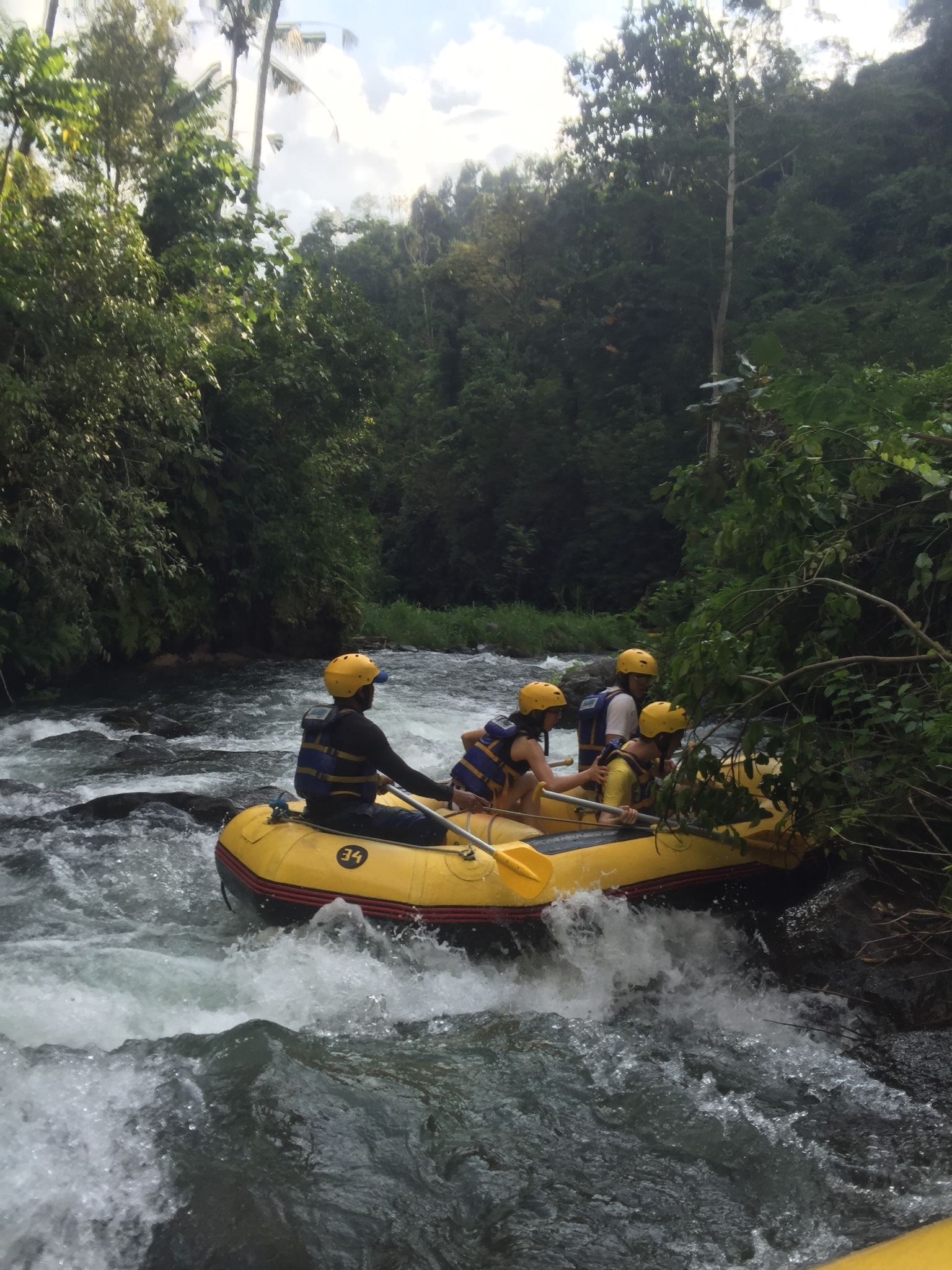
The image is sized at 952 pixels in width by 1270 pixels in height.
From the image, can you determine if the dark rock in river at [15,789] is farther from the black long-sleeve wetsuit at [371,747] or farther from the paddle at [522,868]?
the paddle at [522,868]

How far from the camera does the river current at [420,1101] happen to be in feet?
9.81

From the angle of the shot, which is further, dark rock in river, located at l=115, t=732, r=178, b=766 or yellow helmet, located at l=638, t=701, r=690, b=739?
dark rock in river, located at l=115, t=732, r=178, b=766

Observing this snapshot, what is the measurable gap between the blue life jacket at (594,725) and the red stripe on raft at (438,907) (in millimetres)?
1002

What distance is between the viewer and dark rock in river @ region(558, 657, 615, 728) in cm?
1166

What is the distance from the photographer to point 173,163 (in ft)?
46.9

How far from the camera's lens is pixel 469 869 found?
4758 mm

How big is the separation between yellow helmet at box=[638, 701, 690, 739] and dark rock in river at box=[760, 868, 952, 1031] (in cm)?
103

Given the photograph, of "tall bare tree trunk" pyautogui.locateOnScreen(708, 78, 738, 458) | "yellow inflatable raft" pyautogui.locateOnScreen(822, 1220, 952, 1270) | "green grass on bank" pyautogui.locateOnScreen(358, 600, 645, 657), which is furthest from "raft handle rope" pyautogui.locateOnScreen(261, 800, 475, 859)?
"tall bare tree trunk" pyautogui.locateOnScreen(708, 78, 738, 458)

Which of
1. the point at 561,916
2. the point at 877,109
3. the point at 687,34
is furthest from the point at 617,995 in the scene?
the point at 877,109

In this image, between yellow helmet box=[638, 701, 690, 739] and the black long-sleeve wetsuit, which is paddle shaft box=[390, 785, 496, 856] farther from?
yellow helmet box=[638, 701, 690, 739]

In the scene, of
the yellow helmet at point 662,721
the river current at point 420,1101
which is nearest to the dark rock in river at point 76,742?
the river current at point 420,1101

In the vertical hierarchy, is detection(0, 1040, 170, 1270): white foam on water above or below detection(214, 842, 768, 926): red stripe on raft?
below

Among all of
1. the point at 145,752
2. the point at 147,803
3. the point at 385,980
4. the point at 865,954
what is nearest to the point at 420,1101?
the point at 385,980

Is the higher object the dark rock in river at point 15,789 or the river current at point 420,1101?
the river current at point 420,1101
